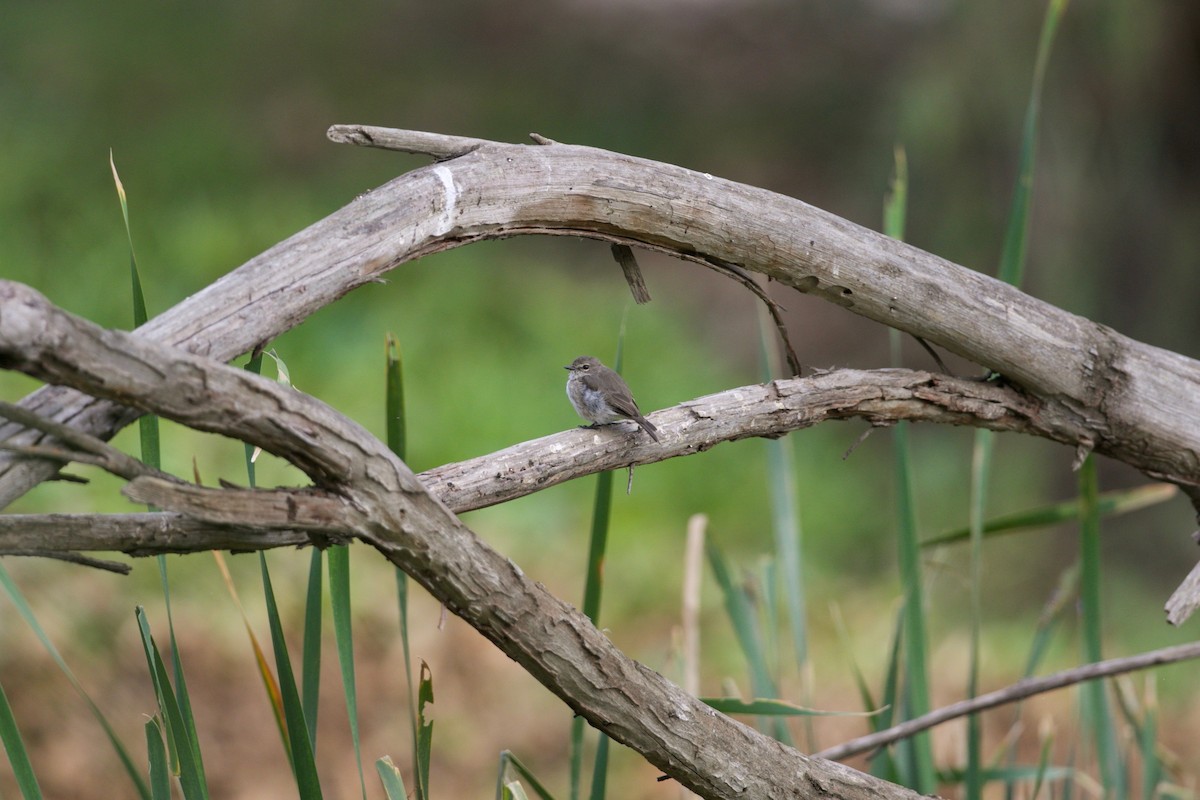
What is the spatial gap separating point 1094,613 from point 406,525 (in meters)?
1.33

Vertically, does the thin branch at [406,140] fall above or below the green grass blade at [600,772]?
above

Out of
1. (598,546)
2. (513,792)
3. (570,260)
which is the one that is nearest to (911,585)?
(598,546)

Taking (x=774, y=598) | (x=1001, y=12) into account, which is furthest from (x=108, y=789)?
(x=1001, y=12)

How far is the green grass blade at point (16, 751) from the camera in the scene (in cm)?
126

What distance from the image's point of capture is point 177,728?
133cm

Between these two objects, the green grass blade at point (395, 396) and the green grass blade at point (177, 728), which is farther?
the green grass blade at point (395, 396)

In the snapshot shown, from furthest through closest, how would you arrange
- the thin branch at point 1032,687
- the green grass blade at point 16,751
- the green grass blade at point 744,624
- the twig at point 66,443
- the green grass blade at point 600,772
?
the green grass blade at point 744,624, the thin branch at point 1032,687, the green grass blade at point 600,772, the green grass blade at point 16,751, the twig at point 66,443

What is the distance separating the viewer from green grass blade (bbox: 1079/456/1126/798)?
1.87 metres

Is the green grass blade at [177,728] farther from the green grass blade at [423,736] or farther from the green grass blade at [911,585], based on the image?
the green grass blade at [911,585]

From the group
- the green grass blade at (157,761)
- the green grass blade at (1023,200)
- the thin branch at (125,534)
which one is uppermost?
the green grass blade at (1023,200)

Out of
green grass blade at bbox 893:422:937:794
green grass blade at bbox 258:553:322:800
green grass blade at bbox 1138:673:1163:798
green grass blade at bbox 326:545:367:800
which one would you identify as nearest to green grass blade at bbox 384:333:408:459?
green grass blade at bbox 326:545:367:800

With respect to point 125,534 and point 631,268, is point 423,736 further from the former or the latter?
point 631,268

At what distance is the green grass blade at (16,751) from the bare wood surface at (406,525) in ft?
1.51

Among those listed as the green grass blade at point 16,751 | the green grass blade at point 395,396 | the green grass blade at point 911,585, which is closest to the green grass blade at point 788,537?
the green grass blade at point 911,585
